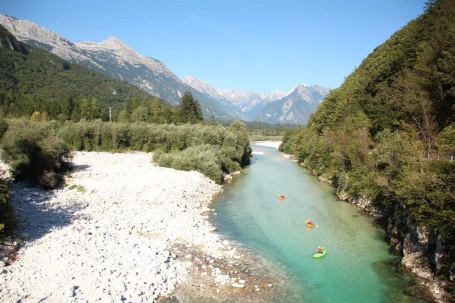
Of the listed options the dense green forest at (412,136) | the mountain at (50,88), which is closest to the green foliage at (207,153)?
the dense green forest at (412,136)

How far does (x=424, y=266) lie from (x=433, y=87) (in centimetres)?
1491

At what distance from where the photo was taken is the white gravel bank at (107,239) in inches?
566

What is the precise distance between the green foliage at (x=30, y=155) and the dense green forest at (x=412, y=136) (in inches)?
1226

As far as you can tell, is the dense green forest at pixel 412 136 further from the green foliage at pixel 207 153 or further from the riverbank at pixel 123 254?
the green foliage at pixel 207 153

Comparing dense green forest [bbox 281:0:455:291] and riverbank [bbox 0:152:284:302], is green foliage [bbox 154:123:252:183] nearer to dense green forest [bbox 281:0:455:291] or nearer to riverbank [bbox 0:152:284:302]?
riverbank [bbox 0:152:284:302]

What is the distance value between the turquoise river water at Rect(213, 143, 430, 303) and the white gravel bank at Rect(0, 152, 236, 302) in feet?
10.5

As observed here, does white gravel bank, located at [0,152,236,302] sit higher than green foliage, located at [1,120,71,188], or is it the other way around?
green foliage, located at [1,120,71,188]

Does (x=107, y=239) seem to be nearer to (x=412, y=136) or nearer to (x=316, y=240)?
(x=316, y=240)

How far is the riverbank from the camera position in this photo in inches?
573

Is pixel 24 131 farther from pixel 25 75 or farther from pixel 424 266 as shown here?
pixel 25 75

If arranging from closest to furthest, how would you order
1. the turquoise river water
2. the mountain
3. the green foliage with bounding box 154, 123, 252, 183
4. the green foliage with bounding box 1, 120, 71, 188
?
1. the turquoise river water
2. the green foliage with bounding box 1, 120, 71, 188
3. the green foliage with bounding box 154, 123, 252, 183
4. the mountain

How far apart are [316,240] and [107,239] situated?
14.8 metres

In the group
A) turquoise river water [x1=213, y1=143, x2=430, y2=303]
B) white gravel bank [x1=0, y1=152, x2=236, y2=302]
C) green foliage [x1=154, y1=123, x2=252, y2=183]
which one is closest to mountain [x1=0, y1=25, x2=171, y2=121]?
green foliage [x1=154, y1=123, x2=252, y2=183]

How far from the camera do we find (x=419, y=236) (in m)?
18.5
